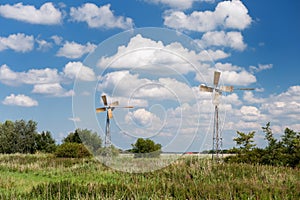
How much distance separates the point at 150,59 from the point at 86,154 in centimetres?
1467

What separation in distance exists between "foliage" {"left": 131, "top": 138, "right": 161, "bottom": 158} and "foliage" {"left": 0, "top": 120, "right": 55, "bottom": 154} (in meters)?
24.0

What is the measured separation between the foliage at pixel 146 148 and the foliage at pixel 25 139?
24.0 metres

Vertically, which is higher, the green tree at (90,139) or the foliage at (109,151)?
the green tree at (90,139)

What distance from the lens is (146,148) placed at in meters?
12.2

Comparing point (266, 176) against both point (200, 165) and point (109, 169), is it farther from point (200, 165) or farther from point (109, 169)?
point (109, 169)

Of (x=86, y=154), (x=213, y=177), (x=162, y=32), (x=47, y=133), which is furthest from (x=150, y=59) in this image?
(x=47, y=133)

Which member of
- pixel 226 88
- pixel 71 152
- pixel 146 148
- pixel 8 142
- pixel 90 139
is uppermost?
pixel 226 88

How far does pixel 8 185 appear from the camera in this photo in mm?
11570

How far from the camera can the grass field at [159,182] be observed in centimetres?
802

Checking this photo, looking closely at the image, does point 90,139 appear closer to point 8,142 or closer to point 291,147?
point 291,147

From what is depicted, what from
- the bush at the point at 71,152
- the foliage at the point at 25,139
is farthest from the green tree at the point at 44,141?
the bush at the point at 71,152

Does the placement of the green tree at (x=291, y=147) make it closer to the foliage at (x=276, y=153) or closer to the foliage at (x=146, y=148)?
the foliage at (x=276, y=153)

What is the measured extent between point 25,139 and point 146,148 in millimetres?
25593

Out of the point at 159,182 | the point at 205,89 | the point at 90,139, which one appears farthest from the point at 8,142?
the point at 159,182
